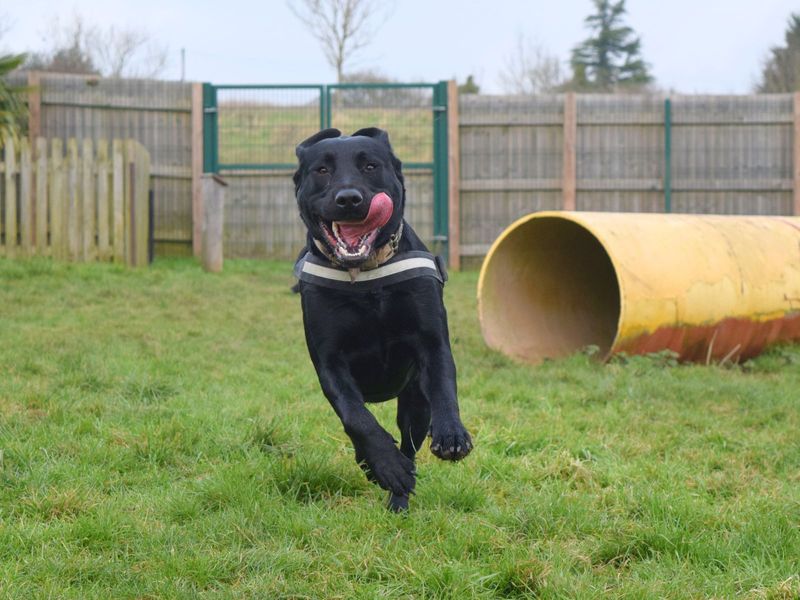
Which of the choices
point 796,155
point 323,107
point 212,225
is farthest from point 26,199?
point 796,155

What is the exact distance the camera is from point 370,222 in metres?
3.11

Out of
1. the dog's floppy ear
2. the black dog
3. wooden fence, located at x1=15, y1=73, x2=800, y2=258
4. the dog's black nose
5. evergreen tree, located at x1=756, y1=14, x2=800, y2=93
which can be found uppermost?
evergreen tree, located at x1=756, y1=14, x2=800, y2=93

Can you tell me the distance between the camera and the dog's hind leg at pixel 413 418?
3.49 m

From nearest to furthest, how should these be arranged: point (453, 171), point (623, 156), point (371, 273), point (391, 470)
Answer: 1. point (391, 470)
2. point (371, 273)
3. point (453, 171)
4. point (623, 156)

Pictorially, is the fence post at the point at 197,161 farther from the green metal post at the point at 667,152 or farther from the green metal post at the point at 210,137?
the green metal post at the point at 667,152

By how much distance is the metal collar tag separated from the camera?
3.14 metres

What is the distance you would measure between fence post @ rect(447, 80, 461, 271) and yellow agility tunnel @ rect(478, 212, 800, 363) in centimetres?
573

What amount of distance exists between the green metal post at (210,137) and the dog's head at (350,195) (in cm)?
1048

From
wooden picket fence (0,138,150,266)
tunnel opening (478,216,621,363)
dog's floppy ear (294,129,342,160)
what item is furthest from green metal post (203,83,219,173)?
dog's floppy ear (294,129,342,160)

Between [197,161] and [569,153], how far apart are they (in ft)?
16.9

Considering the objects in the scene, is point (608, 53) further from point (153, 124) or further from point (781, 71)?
point (153, 124)

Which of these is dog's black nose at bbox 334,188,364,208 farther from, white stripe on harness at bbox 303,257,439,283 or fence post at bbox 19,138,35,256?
fence post at bbox 19,138,35,256

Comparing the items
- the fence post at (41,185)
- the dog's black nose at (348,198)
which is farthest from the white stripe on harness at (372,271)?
the fence post at (41,185)

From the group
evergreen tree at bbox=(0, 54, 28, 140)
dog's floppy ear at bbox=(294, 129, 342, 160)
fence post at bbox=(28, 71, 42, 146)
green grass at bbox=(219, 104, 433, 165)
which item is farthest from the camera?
green grass at bbox=(219, 104, 433, 165)
